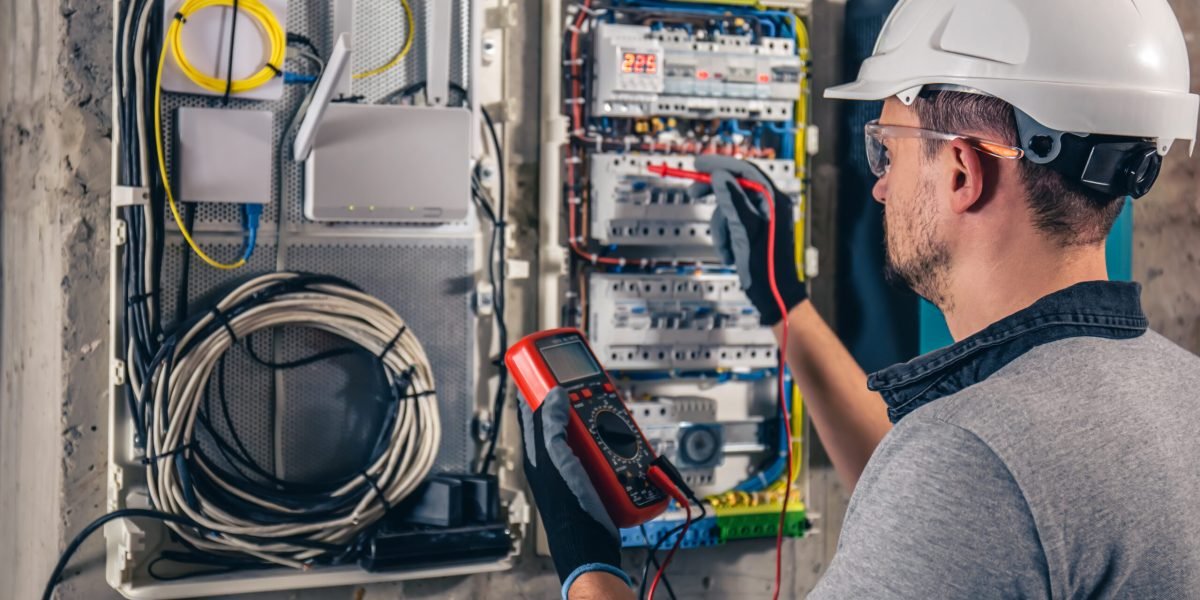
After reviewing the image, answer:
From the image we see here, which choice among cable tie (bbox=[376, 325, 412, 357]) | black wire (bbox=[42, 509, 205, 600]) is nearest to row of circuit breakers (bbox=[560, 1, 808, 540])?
cable tie (bbox=[376, 325, 412, 357])

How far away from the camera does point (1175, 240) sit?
2707 mm

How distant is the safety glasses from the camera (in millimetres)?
1338

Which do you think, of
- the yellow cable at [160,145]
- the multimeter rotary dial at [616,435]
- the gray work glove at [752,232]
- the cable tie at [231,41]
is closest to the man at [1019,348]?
the multimeter rotary dial at [616,435]

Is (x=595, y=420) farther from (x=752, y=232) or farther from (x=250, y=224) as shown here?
(x=250, y=224)

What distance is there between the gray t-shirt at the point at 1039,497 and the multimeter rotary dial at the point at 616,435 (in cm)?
61

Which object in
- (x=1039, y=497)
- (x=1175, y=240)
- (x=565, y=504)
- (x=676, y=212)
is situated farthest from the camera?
(x=1175, y=240)

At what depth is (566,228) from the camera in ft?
7.10

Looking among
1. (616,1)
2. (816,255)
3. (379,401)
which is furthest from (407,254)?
(816,255)

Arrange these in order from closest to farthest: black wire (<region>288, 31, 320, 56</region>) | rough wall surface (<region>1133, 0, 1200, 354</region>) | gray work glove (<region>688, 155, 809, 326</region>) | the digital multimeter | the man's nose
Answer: the man's nose
the digital multimeter
black wire (<region>288, 31, 320, 56</region>)
gray work glove (<region>688, 155, 809, 326</region>)
rough wall surface (<region>1133, 0, 1200, 354</region>)

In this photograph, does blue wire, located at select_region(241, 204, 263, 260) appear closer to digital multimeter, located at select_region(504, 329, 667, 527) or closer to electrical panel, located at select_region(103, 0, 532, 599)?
electrical panel, located at select_region(103, 0, 532, 599)

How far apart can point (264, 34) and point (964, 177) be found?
120 cm

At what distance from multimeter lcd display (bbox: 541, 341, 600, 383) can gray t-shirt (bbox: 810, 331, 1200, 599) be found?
72cm

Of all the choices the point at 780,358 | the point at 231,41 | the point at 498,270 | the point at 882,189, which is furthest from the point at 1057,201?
the point at 231,41

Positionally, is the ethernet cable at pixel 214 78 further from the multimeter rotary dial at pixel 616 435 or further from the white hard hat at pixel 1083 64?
the white hard hat at pixel 1083 64
